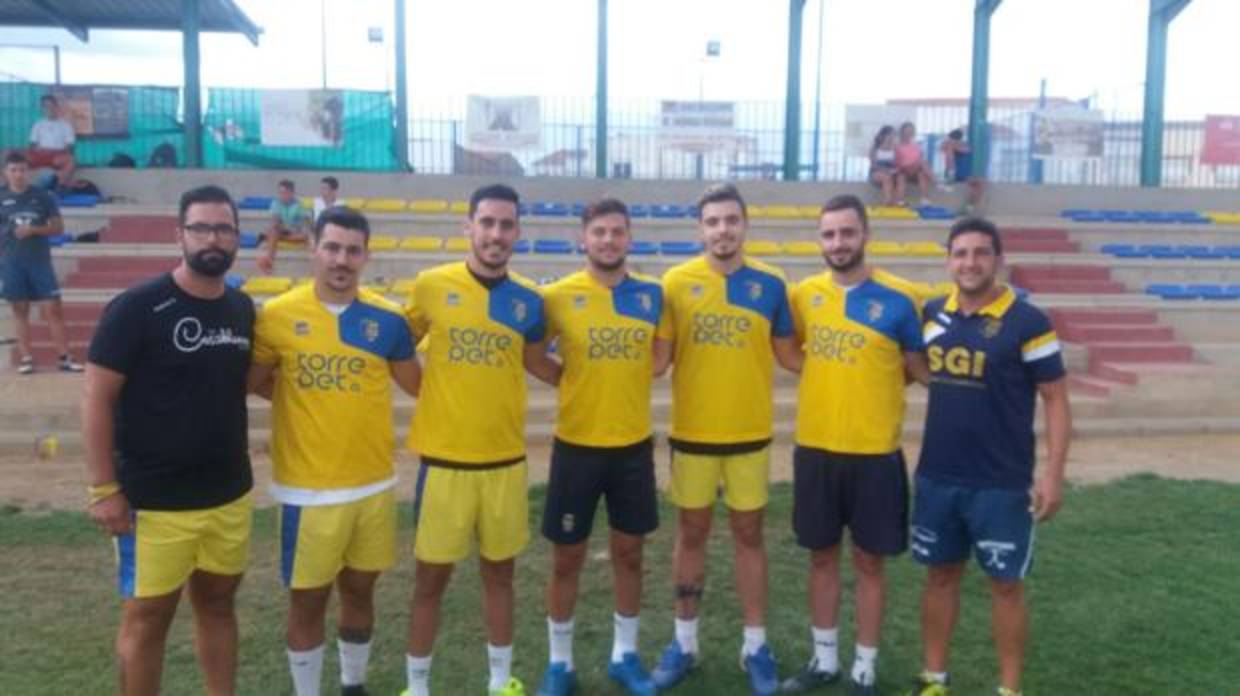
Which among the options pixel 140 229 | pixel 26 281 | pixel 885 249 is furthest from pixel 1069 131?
pixel 26 281

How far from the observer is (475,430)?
4.04 metres

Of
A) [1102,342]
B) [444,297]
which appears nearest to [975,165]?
[1102,342]

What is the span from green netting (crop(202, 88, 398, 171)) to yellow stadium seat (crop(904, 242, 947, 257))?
8.38 metres

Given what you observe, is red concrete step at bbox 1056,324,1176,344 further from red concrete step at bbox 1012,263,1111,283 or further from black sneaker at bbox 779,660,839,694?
black sneaker at bbox 779,660,839,694

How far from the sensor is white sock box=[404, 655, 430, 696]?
13.4 ft

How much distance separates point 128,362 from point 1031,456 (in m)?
3.35

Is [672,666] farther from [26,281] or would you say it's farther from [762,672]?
[26,281]

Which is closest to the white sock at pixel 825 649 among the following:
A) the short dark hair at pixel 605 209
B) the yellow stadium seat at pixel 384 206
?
the short dark hair at pixel 605 209

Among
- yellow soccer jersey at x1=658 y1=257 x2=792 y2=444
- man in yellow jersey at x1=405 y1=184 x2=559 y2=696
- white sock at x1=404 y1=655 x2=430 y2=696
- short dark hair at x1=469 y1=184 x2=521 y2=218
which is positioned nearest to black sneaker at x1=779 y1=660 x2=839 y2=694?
yellow soccer jersey at x1=658 y1=257 x2=792 y2=444

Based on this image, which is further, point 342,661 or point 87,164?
point 87,164

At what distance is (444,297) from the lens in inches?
162

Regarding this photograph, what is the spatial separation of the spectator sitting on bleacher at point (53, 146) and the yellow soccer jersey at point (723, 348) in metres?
13.4

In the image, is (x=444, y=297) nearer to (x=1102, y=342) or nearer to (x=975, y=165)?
(x=1102, y=342)

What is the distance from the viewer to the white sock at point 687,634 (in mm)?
4543
